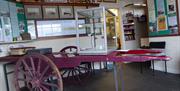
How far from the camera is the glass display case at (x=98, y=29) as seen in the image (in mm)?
3348

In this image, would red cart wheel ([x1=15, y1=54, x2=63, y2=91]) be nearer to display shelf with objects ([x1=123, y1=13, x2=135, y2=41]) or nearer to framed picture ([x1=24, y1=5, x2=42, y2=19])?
framed picture ([x1=24, y1=5, x2=42, y2=19])

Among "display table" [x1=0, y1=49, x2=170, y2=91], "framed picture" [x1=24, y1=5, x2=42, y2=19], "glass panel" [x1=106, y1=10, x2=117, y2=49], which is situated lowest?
"display table" [x1=0, y1=49, x2=170, y2=91]

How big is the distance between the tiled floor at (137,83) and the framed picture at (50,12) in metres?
1.93

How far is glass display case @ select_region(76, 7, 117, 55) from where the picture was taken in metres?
3.35

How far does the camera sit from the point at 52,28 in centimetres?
571

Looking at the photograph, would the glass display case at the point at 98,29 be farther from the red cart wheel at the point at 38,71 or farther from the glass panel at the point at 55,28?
the glass panel at the point at 55,28

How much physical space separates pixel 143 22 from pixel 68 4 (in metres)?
3.93

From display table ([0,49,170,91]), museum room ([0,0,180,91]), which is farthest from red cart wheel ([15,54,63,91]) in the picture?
display table ([0,49,170,91])

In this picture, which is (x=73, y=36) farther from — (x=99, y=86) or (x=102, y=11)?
(x=102, y=11)

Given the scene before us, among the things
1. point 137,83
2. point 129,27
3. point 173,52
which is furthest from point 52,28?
point 129,27

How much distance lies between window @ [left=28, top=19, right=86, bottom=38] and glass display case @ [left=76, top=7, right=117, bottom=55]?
1579 mm

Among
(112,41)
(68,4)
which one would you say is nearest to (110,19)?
(112,41)

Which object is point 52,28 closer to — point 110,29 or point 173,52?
point 110,29

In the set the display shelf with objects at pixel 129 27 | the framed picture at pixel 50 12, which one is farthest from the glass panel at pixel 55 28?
the display shelf with objects at pixel 129 27
